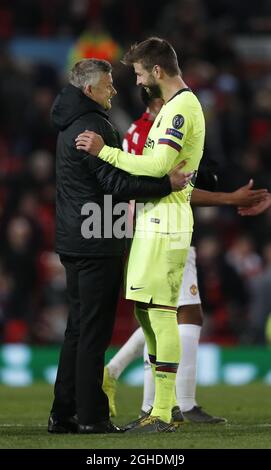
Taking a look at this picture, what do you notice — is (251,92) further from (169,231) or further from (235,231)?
(169,231)

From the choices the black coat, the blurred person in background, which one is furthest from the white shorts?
the blurred person in background

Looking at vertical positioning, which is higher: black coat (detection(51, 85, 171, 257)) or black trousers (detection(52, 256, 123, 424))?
black coat (detection(51, 85, 171, 257))

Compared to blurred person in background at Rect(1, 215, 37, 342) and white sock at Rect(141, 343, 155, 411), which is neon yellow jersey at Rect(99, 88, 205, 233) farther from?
blurred person in background at Rect(1, 215, 37, 342)

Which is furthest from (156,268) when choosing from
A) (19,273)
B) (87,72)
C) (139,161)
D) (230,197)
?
(19,273)

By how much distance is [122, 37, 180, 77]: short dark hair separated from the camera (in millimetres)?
7246

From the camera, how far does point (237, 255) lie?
14.8 m

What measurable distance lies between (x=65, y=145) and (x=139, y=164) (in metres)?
0.47

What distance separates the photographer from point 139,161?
7.13 m

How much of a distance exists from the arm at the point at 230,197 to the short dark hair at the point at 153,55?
3.41ft

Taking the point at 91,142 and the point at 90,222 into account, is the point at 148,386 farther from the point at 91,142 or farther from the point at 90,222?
the point at 91,142

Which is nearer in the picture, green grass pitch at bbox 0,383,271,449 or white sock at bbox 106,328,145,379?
green grass pitch at bbox 0,383,271,449

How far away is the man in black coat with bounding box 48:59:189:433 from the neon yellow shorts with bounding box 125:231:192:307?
10 centimetres

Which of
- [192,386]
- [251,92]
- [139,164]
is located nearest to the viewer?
[139,164]

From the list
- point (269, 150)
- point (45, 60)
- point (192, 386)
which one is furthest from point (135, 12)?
point (192, 386)
